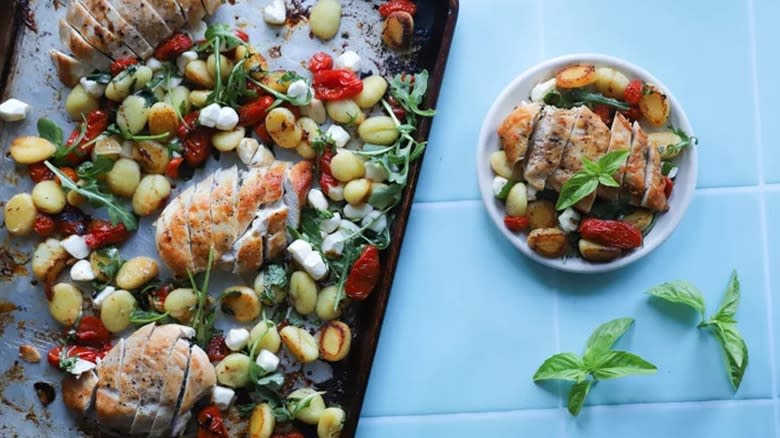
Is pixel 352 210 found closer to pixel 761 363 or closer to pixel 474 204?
pixel 474 204

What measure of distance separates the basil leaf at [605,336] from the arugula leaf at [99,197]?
168 centimetres

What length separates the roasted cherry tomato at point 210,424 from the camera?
138 inches

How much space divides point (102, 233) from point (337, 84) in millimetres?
979

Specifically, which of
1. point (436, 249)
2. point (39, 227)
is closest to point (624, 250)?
point (436, 249)

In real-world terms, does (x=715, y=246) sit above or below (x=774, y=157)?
below

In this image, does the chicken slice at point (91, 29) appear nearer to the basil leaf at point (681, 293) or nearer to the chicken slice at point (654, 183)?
the chicken slice at point (654, 183)

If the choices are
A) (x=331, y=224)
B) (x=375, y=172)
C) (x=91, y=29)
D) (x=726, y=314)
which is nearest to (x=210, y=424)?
(x=331, y=224)

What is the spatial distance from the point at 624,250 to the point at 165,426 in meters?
1.71

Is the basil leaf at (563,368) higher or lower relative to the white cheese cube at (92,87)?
lower

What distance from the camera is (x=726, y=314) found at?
3.62m

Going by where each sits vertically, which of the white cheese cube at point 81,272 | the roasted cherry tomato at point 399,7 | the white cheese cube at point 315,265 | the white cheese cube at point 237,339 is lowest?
the white cheese cube at point 237,339

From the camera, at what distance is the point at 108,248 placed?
11.7 ft

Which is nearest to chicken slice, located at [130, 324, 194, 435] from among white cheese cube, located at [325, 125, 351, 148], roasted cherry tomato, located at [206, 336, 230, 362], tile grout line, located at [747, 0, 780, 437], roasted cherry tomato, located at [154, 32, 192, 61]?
roasted cherry tomato, located at [206, 336, 230, 362]

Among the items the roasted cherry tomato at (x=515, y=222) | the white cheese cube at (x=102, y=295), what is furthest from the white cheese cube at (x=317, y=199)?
the white cheese cube at (x=102, y=295)
